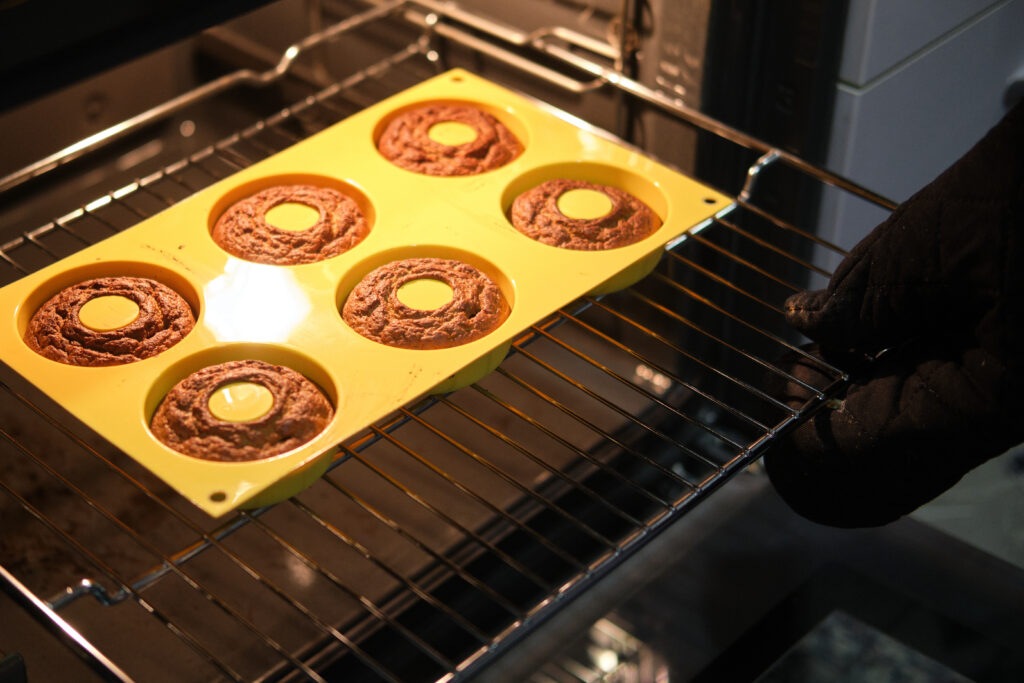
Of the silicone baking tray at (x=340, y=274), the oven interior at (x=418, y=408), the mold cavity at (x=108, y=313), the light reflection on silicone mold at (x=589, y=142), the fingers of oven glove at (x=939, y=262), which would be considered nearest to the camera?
the fingers of oven glove at (x=939, y=262)

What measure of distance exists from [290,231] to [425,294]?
0.18 meters

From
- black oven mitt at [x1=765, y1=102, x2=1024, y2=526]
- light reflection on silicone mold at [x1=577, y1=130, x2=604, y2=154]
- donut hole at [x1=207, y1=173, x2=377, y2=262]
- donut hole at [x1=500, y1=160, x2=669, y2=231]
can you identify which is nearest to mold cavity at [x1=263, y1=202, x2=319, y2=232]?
donut hole at [x1=207, y1=173, x2=377, y2=262]

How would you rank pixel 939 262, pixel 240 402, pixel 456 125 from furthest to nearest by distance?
pixel 456 125
pixel 240 402
pixel 939 262

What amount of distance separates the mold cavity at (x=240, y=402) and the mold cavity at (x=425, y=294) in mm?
181

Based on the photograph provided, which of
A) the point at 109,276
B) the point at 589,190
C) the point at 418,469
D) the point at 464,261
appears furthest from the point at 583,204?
the point at 109,276

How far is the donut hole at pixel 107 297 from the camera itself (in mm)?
1150

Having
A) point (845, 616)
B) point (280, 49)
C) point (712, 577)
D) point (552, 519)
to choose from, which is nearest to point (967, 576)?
point (845, 616)

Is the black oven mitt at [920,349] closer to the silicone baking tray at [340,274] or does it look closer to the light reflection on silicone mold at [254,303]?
the silicone baking tray at [340,274]

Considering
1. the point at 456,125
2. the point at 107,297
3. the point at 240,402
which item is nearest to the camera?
the point at 240,402

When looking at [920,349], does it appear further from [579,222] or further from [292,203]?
[292,203]

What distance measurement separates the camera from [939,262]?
98 cm

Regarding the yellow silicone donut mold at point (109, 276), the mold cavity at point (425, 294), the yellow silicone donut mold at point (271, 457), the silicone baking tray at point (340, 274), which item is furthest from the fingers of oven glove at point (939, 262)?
the yellow silicone donut mold at point (109, 276)

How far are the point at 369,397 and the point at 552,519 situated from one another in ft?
1.61

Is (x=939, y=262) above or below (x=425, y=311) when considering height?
above
